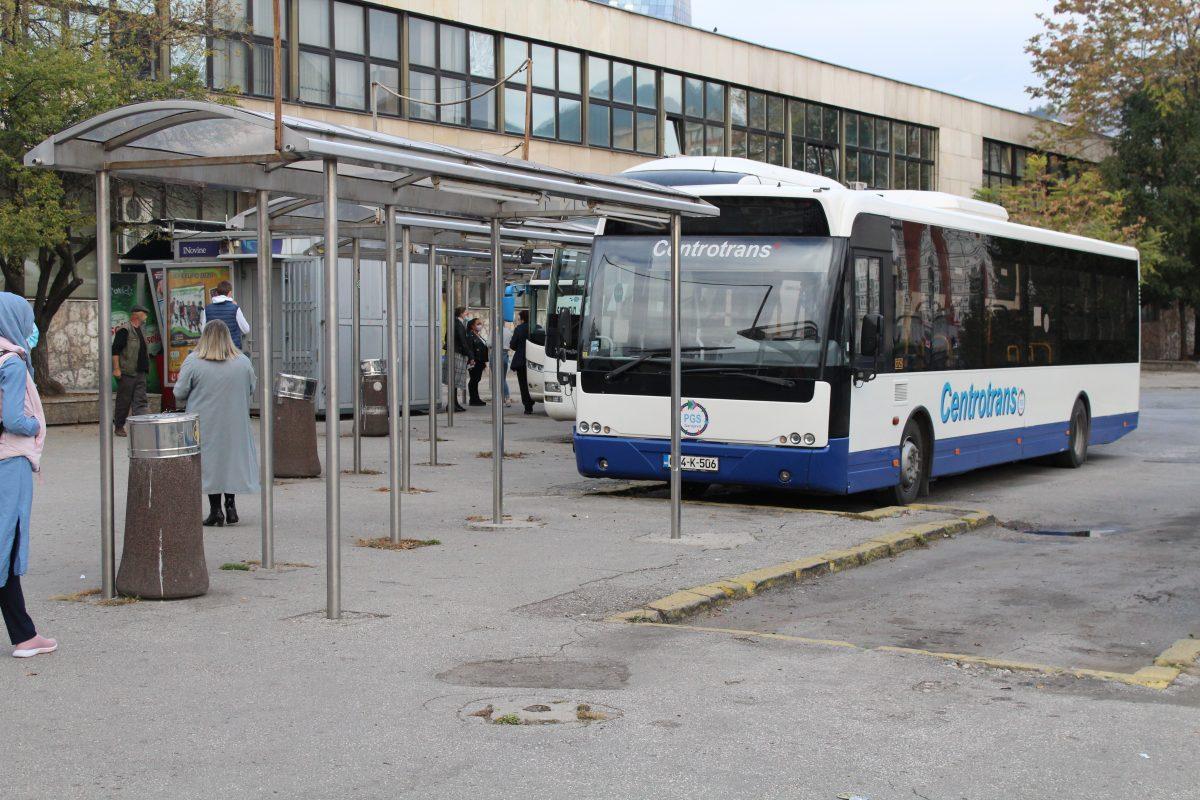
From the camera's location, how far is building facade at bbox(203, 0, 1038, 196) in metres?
31.1

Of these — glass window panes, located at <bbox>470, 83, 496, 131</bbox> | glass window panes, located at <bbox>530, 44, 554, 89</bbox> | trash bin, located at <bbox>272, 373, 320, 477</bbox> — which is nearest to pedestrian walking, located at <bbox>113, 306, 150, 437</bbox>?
trash bin, located at <bbox>272, 373, 320, 477</bbox>

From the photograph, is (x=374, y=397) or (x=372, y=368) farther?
(x=374, y=397)

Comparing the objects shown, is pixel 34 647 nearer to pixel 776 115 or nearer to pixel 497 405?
pixel 497 405

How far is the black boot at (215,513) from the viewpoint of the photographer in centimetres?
1165

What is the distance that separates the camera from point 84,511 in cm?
1269

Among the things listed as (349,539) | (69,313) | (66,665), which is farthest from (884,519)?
(69,313)

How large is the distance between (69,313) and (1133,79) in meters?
40.0

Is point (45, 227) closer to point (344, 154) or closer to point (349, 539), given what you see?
point (349, 539)

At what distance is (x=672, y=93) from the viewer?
40.4 m

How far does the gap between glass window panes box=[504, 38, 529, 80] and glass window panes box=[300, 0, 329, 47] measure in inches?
202

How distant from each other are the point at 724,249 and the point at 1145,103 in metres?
44.8

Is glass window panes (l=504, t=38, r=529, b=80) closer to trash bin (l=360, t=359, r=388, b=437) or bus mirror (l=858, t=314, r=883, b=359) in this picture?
trash bin (l=360, t=359, r=388, b=437)

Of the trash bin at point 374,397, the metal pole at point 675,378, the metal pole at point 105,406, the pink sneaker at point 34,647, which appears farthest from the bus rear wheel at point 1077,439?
the pink sneaker at point 34,647

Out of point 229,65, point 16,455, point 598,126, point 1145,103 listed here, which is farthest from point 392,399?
point 1145,103
